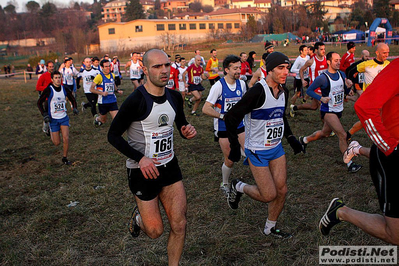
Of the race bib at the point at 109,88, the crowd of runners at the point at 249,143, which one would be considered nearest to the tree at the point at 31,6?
the race bib at the point at 109,88

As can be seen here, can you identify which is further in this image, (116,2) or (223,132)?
(116,2)

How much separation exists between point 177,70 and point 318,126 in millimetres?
7585

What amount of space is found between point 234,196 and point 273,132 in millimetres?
1288

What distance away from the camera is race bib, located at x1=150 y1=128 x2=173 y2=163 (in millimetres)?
4078

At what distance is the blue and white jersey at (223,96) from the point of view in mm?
6375

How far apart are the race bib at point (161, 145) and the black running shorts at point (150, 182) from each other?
11 centimetres

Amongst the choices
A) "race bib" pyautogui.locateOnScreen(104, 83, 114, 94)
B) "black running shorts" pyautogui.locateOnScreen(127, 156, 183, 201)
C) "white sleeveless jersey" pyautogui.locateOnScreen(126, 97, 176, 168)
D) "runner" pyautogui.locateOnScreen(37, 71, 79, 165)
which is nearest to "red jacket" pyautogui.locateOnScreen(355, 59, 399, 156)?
"white sleeveless jersey" pyautogui.locateOnScreen(126, 97, 176, 168)

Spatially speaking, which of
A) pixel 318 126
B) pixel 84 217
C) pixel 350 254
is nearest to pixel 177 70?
pixel 318 126

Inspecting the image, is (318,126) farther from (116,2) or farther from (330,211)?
(116,2)

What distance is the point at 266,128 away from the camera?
468 centimetres

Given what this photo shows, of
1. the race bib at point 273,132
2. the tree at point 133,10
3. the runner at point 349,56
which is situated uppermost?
the tree at point 133,10

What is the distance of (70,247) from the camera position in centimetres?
504

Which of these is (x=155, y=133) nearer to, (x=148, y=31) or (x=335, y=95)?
(x=335, y=95)

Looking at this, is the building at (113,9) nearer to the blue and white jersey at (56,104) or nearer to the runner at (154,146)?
the blue and white jersey at (56,104)
